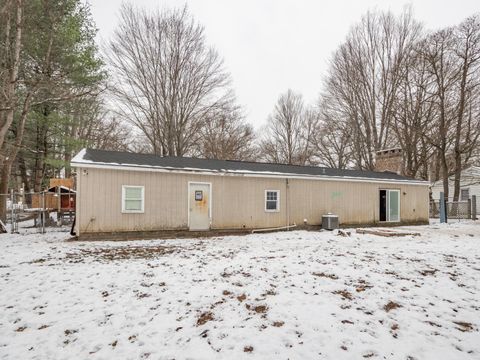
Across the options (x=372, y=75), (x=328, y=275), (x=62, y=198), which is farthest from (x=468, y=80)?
(x=62, y=198)

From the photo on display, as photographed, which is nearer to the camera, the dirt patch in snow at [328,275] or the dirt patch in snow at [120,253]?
the dirt patch in snow at [328,275]

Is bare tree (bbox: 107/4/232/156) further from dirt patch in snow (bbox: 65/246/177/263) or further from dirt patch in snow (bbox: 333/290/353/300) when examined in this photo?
dirt patch in snow (bbox: 333/290/353/300)

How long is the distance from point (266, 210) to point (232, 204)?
170cm

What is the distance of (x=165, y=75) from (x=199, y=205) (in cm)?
1271

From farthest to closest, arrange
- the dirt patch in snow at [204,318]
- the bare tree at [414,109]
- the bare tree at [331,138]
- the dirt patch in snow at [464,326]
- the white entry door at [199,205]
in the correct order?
1. the bare tree at [331,138]
2. the bare tree at [414,109]
3. the white entry door at [199,205]
4. the dirt patch in snow at [204,318]
5. the dirt patch in snow at [464,326]

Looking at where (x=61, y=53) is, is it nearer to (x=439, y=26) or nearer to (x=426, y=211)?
(x=426, y=211)

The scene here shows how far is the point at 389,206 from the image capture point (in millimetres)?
16375

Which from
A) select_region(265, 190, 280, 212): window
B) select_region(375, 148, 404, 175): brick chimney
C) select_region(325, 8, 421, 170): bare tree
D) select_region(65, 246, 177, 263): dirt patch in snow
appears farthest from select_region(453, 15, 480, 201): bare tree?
select_region(65, 246, 177, 263): dirt patch in snow

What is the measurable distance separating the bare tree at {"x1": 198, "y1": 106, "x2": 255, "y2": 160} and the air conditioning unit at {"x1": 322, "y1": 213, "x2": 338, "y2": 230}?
1571 cm

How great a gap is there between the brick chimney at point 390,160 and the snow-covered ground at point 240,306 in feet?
43.6

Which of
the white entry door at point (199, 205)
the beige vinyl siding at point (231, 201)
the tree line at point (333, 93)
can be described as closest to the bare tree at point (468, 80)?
the tree line at point (333, 93)

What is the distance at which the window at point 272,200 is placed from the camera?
1359 centimetres

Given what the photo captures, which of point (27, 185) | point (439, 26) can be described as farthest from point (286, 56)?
point (27, 185)

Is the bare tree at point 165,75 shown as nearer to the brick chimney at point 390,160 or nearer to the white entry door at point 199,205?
the white entry door at point 199,205
